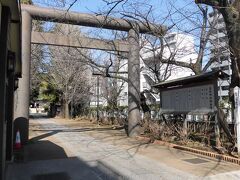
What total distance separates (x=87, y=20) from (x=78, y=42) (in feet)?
3.67

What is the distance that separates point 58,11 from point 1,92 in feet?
30.3

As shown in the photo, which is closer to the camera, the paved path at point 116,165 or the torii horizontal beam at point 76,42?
the paved path at point 116,165

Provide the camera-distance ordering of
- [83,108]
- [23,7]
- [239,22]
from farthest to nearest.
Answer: [83,108] → [23,7] → [239,22]

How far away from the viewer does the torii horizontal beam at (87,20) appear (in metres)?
14.5

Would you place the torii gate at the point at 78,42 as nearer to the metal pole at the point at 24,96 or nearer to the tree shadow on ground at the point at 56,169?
the metal pole at the point at 24,96

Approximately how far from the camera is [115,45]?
16812mm

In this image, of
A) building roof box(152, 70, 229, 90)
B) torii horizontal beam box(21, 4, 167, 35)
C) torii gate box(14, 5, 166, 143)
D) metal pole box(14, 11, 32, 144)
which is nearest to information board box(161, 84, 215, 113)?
building roof box(152, 70, 229, 90)

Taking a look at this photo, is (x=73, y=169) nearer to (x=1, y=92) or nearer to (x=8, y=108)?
(x=8, y=108)

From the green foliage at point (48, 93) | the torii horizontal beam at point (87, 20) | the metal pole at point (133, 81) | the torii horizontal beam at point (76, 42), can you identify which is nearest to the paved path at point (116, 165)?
the metal pole at point (133, 81)

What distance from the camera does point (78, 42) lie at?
615 inches

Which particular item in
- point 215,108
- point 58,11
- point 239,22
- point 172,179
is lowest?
point 172,179

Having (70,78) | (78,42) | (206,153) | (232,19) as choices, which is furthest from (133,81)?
(70,78)

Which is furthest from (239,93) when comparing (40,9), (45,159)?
(40,9)

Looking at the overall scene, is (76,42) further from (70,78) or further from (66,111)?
(66,111)
